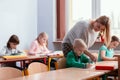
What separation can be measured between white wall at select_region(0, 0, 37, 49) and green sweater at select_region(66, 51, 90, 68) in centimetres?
275

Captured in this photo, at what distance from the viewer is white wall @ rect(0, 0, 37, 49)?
20.1ft

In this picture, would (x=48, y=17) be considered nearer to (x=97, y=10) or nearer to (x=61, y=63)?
(x=97, y=10)

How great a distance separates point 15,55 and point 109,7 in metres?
2.84

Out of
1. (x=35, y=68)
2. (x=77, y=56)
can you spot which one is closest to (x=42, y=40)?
(x=77, y=56)

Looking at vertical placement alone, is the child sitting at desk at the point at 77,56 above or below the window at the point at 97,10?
below

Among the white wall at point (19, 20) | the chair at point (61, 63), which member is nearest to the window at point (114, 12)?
the white wall at point (19, 20)

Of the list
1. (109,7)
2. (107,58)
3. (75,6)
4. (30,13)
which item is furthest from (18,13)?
(107,58)

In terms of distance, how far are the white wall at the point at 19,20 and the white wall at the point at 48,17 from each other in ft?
0.58

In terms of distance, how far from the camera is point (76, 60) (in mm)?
A: 3629

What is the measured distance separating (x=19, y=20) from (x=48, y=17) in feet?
2.60

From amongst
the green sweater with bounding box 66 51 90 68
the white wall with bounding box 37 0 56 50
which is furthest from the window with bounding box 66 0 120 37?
the green sweater with bounding box 66 51 90 68

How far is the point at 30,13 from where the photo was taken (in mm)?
6965

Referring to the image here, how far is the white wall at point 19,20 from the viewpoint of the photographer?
612 cm

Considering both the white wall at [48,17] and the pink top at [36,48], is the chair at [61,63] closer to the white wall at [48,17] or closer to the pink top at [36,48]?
the pink top at [36,48]
